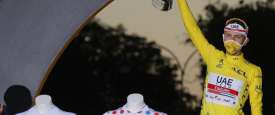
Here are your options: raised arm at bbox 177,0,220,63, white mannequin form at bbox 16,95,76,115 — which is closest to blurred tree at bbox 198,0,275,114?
raised arm at bbox 177,0,220,63

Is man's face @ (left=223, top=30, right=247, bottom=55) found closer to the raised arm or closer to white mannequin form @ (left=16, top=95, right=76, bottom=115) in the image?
the raised arm

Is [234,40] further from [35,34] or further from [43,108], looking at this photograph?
[35,34]

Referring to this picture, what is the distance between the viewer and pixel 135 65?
209 inches

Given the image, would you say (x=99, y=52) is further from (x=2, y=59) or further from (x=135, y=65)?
(x=2, y=59)

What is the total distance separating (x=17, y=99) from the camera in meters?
4.97

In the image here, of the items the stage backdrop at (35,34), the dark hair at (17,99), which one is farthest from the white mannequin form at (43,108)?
the stage backdrop at (35,34)

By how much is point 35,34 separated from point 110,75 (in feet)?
2.04

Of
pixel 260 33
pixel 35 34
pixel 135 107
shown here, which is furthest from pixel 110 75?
pixel 135 107

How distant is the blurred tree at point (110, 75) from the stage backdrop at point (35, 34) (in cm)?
9

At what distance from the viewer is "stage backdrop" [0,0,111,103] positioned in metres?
5.30

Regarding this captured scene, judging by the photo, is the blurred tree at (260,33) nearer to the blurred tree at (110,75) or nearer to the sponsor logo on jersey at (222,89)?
the blurred tree at (110,75)

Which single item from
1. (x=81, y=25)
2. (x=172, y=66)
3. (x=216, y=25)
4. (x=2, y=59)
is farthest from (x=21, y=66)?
(x=216, y=25)

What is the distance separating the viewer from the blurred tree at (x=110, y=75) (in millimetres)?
5258

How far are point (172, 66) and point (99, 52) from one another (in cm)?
53
